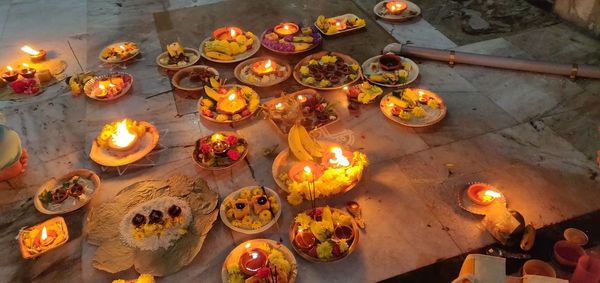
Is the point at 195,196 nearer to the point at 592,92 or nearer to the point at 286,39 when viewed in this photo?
the point at 286,39

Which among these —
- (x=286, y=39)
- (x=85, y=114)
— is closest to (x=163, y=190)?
(x=85, y=114)

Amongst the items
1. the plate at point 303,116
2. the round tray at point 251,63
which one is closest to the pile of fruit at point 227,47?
the round tray at point 251,63

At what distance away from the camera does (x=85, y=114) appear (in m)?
6.43

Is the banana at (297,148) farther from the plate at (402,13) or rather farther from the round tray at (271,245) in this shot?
the plate at (402,13)

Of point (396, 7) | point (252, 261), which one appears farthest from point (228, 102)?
point (396, 7)

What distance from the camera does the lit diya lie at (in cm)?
446

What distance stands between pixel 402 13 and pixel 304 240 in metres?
5.66

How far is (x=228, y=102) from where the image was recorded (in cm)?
608

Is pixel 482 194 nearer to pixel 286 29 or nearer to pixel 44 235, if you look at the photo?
pixel 286 29

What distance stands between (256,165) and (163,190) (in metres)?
1.18

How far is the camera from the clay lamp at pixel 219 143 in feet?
17.4

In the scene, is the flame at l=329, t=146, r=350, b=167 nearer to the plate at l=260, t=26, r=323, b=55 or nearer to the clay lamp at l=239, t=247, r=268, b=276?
the clay lamp at l=239, t=247, r=268, b=276

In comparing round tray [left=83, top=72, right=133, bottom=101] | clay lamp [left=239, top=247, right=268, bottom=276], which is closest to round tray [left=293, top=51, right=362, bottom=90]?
round tray [left=83, top=72, right=133, bottom=101]

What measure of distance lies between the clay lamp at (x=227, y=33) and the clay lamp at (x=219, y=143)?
2744mm
